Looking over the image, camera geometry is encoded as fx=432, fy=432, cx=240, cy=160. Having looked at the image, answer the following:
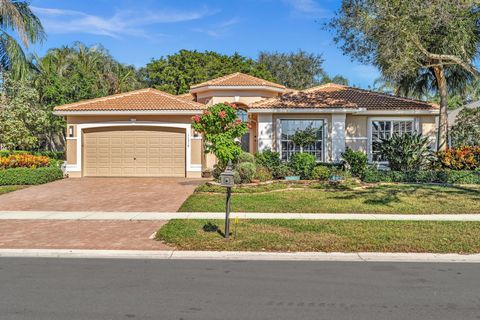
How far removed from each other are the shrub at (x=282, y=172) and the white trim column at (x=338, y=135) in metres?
3.51

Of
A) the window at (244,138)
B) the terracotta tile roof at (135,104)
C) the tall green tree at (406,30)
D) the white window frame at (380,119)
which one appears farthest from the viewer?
the window at (244,138)

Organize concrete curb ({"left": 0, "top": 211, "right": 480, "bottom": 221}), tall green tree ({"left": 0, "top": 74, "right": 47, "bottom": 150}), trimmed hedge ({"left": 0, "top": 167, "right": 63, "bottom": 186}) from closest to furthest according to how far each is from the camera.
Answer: concrete curb ({"left": 0, "top": 211, "right": 480, "bottom": 221}) → trimmed hedge ({"left": 0, "top": 167, "right": 63, "bottom": 186}) → tall green tree ({"left": 0, "top": 74, "right": 47, "bottom": 150})

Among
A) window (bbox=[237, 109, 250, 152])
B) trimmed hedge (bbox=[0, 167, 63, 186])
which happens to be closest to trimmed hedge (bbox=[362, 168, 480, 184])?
window (bbox=[237, 109, 250, 152])

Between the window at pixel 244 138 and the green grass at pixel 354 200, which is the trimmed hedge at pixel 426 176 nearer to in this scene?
the green grass at pixel 354 200

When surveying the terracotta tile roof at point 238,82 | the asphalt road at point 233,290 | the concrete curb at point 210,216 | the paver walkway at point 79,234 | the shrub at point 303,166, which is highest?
the terracotta tile roof at point 238,82

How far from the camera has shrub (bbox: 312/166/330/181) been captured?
17375 mm

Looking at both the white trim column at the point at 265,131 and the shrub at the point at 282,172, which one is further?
the white trim column at the point at 265,131

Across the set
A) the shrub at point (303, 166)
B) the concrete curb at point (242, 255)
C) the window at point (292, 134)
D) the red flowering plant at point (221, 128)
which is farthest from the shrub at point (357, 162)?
the concrete curb at point (242, 255)

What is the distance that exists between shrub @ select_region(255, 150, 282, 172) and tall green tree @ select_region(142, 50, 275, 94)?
66.0 feet

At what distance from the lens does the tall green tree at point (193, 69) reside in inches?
1497

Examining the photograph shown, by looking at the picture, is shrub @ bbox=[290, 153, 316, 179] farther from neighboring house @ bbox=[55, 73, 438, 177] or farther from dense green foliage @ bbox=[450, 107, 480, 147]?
dense green foliage @ bbox=[450, 107, 480, 147]

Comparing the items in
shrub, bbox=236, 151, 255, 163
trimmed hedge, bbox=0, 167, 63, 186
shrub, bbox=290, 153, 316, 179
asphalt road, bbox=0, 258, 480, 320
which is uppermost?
shrub, bbox=236, 151, 255, 163

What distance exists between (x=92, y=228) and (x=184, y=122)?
11641 millimetres

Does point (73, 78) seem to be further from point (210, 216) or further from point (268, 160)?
point (210, 216)
